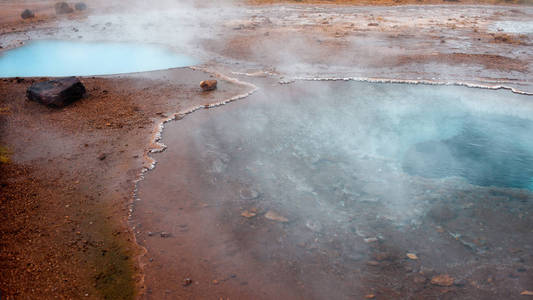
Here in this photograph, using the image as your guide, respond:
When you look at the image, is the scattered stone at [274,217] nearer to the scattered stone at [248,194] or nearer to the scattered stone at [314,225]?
the scattered stone at [314,225]

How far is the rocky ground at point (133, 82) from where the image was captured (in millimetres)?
3469

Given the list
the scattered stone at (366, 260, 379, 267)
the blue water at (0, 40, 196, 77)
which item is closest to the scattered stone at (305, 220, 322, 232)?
the scattered stone at (366, 260, 379, 267)

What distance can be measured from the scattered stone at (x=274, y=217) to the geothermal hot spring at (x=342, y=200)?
2 cm

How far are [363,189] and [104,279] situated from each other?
3147 millimetres

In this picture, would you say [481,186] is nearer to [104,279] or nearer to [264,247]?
[264,247]

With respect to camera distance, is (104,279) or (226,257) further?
(226,257)

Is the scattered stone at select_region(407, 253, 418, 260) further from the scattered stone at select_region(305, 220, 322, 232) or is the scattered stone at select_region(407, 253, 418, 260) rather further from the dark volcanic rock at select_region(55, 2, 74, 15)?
the dark volcanic rock at select_region(55, 2, 74, 15)

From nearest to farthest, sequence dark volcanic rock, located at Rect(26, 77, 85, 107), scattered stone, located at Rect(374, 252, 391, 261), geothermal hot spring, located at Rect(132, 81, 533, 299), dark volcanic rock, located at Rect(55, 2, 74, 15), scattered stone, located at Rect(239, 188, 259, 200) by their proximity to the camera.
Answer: geothermal hot spring, located at Rect(132, 81, 533, 299), scattered stone, located at Rect(374, 252, 391, 261), scattered stone, located at Rect(239, 188, 259, 200), dark volcanic rock, located at Rect(26, 77, 85, 107), dark volcanic rock, located at Rect(55, 2, 74, 15)

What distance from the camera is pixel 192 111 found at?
6812mm

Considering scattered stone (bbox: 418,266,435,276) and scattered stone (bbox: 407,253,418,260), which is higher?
scattered stone (bbox: 407,253,418,260)

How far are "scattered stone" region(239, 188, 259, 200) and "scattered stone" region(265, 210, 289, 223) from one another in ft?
1.23

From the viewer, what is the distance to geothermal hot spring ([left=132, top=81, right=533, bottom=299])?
3271mm

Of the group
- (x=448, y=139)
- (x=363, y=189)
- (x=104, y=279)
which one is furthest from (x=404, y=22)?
(x=104, y=279)

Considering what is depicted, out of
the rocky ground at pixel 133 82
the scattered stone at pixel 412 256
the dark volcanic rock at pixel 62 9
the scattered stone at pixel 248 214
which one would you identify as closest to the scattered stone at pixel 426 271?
the scattered stone at pixel 412 256
